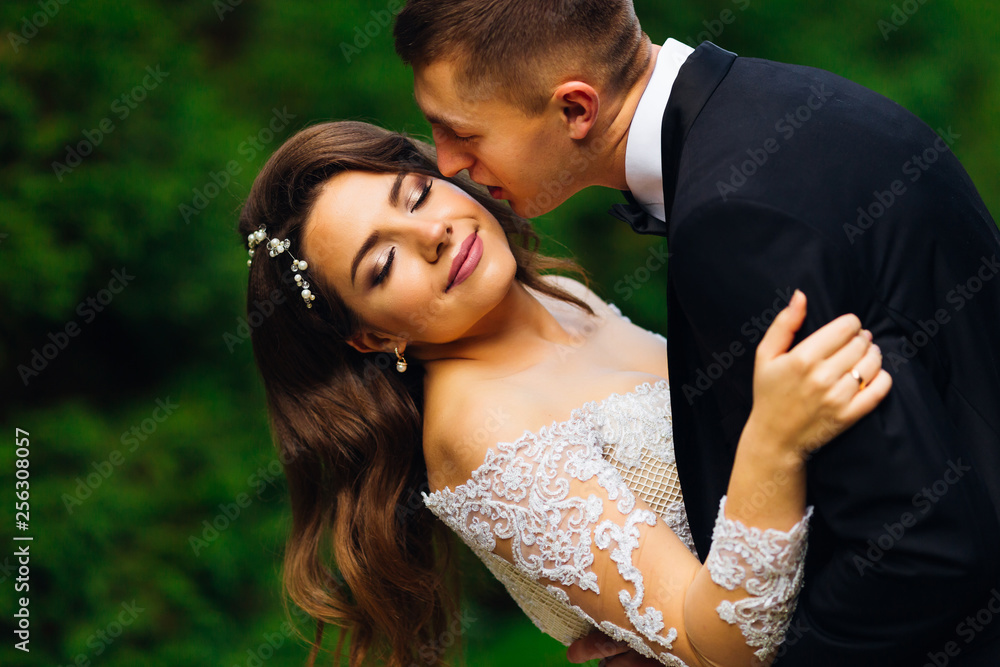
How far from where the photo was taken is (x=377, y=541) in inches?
125

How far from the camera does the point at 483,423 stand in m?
2.73

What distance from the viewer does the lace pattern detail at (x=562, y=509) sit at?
2.45 metres

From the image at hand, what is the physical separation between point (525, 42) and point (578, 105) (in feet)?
0.70

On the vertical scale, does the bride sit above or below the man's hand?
above

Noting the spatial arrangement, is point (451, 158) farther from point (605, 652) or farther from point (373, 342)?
point (605, 652)

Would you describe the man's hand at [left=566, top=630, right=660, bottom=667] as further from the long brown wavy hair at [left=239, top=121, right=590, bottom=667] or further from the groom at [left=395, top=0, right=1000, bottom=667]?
the groom at [left=395, top=0, right=1000, bottom=667]

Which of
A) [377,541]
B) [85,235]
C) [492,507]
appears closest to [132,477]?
[85,235]

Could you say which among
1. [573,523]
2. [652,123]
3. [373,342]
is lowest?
[573,523]

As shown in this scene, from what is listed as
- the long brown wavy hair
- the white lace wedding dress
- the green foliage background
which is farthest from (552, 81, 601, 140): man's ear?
the green foliage background

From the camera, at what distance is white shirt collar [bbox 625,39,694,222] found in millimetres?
2375

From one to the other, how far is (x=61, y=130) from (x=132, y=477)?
6.30 ft

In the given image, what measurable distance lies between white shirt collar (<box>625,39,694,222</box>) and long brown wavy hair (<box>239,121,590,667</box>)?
0.84 meters

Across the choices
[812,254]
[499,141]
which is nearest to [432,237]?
[499,141]

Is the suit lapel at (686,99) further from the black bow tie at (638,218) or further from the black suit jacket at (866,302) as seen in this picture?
the black bow tie at (638,218)
